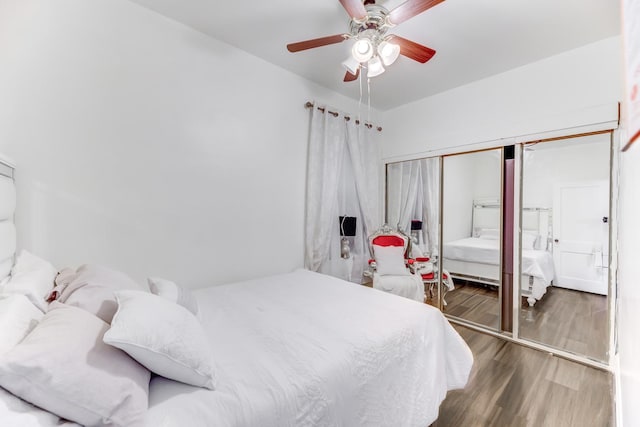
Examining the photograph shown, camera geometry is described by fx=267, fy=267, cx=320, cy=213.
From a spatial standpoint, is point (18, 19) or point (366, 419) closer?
point (366, 419)

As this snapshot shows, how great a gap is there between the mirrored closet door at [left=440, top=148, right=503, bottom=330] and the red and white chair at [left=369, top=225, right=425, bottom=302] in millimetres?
575

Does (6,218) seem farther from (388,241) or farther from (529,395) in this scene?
(529,395)

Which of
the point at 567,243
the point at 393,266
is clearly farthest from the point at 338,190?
the point at 567,243

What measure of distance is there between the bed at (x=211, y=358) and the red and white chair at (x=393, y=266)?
3.63ft

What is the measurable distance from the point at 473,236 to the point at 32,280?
3.64 metres

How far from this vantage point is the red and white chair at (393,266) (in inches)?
114

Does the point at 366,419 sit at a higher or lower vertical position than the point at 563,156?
lower

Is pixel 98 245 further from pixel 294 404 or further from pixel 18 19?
pixel 294 404

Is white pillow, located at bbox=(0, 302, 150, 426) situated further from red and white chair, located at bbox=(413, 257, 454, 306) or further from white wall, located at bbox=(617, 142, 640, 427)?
red and white chair, located at bbox=(413, 257, 454, 306)

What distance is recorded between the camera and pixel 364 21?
5.43 ft

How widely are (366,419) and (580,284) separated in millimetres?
2606

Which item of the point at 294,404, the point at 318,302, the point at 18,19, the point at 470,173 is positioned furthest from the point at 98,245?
the point at 470,173

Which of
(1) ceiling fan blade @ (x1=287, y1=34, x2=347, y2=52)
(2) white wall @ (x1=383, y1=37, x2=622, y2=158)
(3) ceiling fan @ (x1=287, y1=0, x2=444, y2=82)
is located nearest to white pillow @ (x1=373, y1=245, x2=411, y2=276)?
(2) white wall @ (x1=383, y1=37, x2=622, y2=158)

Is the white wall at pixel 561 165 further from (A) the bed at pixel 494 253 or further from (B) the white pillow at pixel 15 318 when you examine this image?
(B) the white pillow at pixel 15 318
